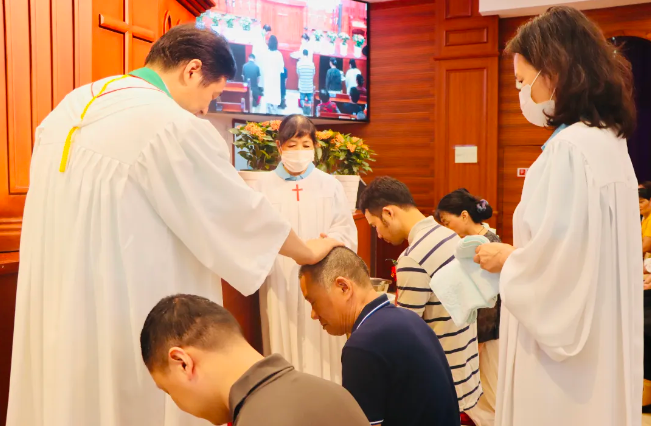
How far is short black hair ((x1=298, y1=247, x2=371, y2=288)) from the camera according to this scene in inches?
75.9

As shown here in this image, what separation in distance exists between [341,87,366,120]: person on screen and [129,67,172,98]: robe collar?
600 cm

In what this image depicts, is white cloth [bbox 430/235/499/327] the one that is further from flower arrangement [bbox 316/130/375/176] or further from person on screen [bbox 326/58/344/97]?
person on screen [bbox 326/58/344/97]

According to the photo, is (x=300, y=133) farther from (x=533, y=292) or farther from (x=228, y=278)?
(x=533, y=292)

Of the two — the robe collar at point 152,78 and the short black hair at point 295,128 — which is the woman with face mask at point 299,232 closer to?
the short black hair at point 295,128

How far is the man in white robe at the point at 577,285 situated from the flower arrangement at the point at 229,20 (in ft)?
19.4

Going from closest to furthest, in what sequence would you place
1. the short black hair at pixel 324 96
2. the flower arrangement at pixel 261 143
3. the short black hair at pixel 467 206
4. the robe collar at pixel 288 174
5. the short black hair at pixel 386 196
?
the short black hair at pixel 386 196
the robe collar at pixel 288 174
the short black hair at pixel 467 206
the flower arrangement at pixel 261 143
the short black hair at pixel 324 96

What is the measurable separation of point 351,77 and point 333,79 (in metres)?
0.27

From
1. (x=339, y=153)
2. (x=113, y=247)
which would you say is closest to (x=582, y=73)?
(x=113, y=247)

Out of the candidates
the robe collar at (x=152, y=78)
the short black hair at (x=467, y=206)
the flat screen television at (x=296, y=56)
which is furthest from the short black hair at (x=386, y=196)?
the flat screen television at (x=296, y=56)

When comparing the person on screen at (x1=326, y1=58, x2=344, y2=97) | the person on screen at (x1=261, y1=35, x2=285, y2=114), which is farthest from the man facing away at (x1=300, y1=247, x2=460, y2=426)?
the person on screen at (x1=326, y1=58, x2=344, y2=97)

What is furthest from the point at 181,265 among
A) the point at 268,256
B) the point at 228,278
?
the point at 268,256

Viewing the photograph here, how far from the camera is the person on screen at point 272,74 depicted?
734 centimetres

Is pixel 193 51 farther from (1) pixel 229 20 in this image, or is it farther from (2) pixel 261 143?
(1) pixel 229 20

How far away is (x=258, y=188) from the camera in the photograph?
3.76m
